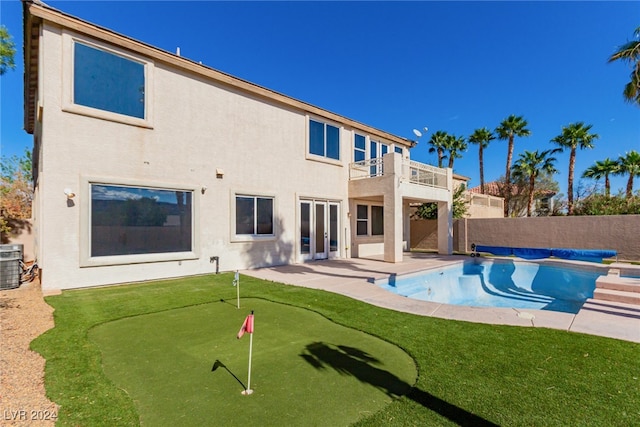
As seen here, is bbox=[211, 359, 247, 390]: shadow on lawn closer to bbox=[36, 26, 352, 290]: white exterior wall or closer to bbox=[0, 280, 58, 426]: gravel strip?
bbox=[0, 280, 58, 426]: gravel strip

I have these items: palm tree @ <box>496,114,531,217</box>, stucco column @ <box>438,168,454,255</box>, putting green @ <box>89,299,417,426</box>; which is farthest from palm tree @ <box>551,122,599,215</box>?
putting green @ <box>89,299,417,426</box>

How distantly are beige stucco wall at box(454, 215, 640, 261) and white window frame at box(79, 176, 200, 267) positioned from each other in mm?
18295

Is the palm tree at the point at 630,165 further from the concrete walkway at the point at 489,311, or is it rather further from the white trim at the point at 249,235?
the white trim at the point at 249,235

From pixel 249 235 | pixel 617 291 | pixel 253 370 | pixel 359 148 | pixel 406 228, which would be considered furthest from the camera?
pixel 406 228

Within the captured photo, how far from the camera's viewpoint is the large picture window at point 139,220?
30.9ft

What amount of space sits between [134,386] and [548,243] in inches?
876

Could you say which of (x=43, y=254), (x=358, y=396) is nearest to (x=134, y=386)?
(x=358, y=396)

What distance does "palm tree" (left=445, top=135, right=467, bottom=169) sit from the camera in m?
35.7

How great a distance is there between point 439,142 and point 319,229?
25925mm

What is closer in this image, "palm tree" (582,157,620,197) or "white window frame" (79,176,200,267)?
"white window frame" (79,176,200,267)

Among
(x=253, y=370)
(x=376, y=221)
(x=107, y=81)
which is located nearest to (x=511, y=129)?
(x=376, y=221)

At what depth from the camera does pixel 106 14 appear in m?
11.9

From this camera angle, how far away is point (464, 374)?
397 centimetres

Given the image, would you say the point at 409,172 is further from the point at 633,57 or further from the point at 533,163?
the point at 533,163
